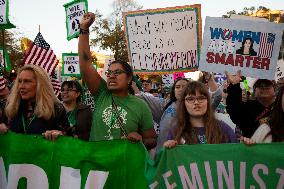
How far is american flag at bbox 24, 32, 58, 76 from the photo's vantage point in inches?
314

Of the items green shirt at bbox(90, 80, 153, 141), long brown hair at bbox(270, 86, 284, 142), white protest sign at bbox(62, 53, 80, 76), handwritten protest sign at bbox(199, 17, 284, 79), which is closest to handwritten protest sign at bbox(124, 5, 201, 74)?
handwritten protest sign at bbox(199, 17, 284, 79)

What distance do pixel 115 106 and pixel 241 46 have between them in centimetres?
188

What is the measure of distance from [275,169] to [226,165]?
36 cm

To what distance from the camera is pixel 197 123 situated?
3.51 metres

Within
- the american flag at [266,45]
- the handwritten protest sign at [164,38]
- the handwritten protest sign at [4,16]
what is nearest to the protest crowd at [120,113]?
the american flag at [266,45]

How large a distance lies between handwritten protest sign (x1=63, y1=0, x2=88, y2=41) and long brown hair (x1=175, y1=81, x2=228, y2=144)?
5.11 meters

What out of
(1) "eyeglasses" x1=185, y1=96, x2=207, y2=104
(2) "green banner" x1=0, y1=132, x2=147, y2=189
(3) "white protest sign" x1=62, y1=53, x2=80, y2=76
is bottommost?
(2) "green banner" x1=0, y1=132, x2=147, y2=189

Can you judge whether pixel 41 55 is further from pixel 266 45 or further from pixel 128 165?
pixel 128 165

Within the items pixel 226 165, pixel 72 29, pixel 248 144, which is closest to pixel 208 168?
pixel 226 165

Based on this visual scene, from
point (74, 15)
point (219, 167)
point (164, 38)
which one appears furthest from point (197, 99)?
point (74, 15)

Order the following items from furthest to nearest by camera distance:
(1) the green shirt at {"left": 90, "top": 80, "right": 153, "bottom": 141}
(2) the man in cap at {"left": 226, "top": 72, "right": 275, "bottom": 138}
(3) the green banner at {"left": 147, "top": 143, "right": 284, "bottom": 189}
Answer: (2) the man in cap at {"left": 226, "top": 72, "right": 275, "bottom": 138}, (1) the green shirt at {"left": 90, "top": 80, "right": 153, "bottom": 141}, (3) the green banner at {"left": 147, "top": 143, "right": 284, "bottom": 189}

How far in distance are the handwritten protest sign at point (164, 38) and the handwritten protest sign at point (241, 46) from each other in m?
0.41

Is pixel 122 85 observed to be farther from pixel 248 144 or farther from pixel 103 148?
pixel 248 144

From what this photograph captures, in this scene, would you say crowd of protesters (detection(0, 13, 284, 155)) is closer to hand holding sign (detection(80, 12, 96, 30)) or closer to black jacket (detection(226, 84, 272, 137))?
hand holding sign (detection(80, 12, 96, 30))
